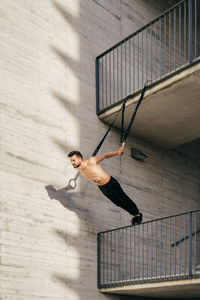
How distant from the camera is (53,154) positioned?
10.6 metres

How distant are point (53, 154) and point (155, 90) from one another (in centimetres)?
231

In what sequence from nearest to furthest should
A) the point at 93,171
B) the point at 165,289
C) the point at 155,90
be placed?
the point at 93,171, the point at 165,289, the point at 155,90

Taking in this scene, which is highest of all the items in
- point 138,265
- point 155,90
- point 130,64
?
point 130,64

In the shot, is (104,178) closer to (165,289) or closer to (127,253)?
(165,289)

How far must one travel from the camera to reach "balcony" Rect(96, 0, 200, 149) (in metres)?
10.6

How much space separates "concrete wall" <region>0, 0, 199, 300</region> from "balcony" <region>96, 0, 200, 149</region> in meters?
0.32

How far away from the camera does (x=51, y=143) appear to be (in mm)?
10656

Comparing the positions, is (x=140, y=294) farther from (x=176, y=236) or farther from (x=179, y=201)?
(x=179, y=201)

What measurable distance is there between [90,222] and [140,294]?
1.75 metres

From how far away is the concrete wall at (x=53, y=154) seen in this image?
973cm

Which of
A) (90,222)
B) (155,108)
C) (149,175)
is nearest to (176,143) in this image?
(149,175)

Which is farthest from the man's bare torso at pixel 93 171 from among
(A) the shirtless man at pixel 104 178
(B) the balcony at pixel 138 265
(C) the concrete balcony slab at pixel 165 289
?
(C) the concrete balcony slab at pixel 165 289

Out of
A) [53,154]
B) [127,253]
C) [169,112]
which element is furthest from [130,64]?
[127,253]

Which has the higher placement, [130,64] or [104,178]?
[130,64]
